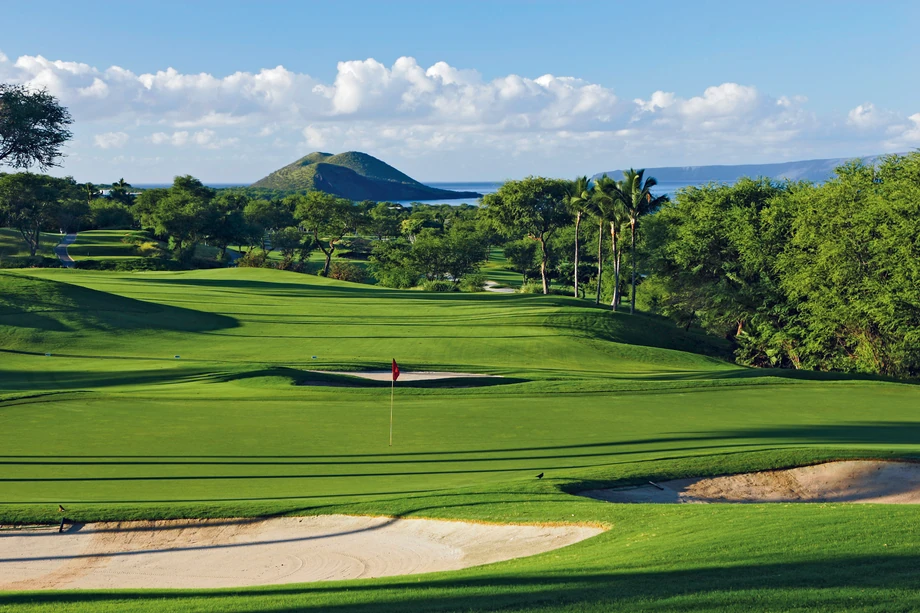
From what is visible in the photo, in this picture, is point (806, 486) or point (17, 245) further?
point (17, 245)

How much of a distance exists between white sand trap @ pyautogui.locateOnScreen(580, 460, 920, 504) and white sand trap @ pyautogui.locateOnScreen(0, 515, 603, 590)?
3.91 meters

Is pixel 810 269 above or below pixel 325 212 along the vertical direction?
below

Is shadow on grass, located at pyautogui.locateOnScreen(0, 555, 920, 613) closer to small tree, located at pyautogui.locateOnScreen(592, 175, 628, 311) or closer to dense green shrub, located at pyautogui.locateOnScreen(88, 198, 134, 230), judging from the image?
small tree, located at pyautogui.locateOnScreen(592, 175, 628, 311)

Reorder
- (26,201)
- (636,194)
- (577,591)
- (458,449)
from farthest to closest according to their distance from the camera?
1. (26,201)
2. (636,194)
3. (458,449)
4. (577,591)

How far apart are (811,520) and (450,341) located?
2998 centimetres

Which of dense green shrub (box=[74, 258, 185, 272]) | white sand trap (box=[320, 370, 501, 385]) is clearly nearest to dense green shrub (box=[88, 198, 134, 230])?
dense green shrub (box=[74, 258, 185, 272])

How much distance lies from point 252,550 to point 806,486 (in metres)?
12.1

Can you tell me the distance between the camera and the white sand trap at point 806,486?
16.2m

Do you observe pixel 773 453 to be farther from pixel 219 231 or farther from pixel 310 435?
pixel 219 231

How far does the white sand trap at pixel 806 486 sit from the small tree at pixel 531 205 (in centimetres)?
6532

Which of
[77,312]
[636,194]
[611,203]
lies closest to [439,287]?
[611,203]

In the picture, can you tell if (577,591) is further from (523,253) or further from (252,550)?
(523,253)

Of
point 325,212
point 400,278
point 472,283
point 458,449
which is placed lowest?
point 458,449

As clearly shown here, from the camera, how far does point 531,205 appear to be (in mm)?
→ 84125
